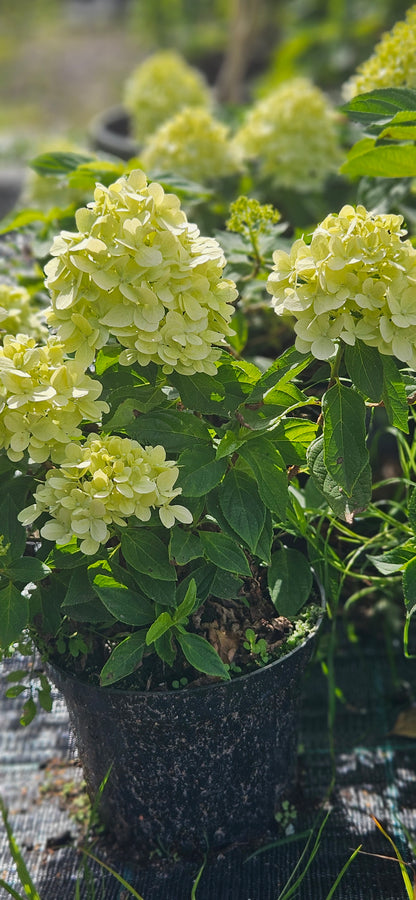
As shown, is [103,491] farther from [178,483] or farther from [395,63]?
[395,63]

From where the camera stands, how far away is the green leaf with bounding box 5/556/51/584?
1.05m

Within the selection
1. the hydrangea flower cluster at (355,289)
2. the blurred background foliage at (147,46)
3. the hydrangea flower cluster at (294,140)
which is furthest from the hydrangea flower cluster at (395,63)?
the blurred background foliage at (147,46)

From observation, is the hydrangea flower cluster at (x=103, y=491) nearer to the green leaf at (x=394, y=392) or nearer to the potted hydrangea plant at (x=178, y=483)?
the potted hydrangea plant at (x=178, y=483)

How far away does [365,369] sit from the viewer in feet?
3.34

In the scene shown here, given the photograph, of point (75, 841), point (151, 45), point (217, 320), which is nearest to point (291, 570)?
point (217, 320)

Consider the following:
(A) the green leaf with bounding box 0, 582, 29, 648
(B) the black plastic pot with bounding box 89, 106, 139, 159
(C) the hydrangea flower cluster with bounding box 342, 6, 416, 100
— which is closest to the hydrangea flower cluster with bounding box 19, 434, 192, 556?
(A) the green leaf with bounding box 0, 582, 29, 648

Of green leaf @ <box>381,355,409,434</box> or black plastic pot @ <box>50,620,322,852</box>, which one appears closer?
green leaf @ <box>381,355,409,434</box>

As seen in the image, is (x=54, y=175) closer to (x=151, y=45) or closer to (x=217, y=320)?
(x=217, y=320)

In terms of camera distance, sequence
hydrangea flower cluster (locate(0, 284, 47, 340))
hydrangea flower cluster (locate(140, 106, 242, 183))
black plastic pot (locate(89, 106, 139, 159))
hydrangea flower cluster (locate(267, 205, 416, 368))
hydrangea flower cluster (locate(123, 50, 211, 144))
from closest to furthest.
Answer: hydrangea flower cluster (locate(267, 205, 416, 368)), hydrangea flower cluster (locate(0, 284, 47, 340)), hydrangea flower cluster (locate(140, 106, 242, 183)), hydrangea flower cluster (locate(123, 50, 211, 144)), black plastic pot (locate(89, 106, 139, 159))

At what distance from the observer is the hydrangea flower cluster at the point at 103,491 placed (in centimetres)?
96

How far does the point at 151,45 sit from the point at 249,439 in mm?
6018

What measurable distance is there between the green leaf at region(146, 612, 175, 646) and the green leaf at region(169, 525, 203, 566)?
0.07 metres

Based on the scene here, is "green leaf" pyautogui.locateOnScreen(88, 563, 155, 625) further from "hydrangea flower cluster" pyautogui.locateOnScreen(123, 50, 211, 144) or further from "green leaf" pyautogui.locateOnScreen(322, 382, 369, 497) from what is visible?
"hydrangea flower cluster" pyautogui.locateOnScreen(123, 50, 211, 144)

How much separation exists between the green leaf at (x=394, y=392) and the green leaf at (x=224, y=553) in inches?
9.7
